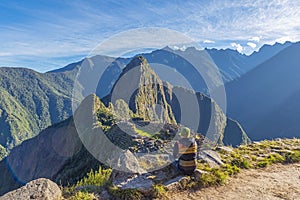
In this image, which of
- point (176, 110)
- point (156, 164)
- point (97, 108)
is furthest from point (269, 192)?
point (176, 110)

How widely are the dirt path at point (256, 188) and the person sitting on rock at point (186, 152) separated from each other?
2.60 feet

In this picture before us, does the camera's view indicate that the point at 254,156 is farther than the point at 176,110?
No

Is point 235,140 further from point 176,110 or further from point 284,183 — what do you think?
point 284,183

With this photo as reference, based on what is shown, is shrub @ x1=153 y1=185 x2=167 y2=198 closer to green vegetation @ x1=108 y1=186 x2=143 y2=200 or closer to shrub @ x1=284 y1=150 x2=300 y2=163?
green vegetation @ x1=108 y1=186 x2=143 y2=200

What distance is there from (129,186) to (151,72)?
519ft

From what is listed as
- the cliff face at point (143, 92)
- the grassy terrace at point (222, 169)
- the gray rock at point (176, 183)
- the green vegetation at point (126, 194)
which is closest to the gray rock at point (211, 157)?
the grassy terrace at point (222, 169)

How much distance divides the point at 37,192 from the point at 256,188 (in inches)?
251

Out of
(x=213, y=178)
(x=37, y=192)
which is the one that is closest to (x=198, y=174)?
(x=213, y=178)

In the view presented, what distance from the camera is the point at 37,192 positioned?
6.22 meters

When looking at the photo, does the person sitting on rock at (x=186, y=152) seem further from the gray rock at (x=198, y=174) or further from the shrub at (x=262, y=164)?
the shrub at (x=262, y=164)

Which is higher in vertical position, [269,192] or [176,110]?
[269,192]

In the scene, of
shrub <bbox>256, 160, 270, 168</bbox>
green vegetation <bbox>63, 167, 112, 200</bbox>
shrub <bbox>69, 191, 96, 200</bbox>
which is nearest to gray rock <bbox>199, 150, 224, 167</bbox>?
shrub <bbox>256, 160, 270, 168</bbox>

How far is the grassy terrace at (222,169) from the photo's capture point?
7.07 meters

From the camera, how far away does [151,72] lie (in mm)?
164000
